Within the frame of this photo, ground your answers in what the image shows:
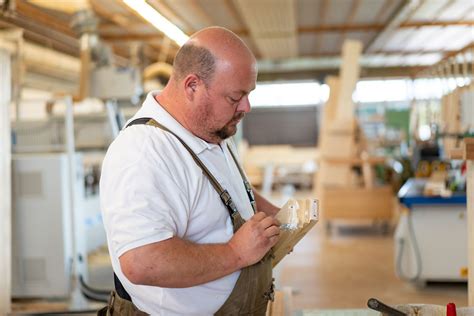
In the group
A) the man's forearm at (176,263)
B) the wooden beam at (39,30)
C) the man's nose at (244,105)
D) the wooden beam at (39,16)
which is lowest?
the man's forearm at (176,263)

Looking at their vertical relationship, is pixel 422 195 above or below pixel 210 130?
below

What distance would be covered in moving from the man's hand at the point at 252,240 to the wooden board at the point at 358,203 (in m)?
6.83

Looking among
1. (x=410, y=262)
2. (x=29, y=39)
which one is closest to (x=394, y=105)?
(x=29, y=39)

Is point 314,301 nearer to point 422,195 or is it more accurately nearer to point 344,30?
point 422,195

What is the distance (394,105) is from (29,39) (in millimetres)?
10954

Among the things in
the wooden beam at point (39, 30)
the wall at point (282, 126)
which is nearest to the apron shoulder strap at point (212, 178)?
the wooden beam at point (39, 30)

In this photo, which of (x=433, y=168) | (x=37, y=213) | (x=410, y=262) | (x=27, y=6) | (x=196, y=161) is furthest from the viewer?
(x=27, y=6)

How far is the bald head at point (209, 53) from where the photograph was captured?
161 centimetres

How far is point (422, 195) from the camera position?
519 centimetres

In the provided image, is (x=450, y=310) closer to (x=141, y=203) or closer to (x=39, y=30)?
(x=141, y=203)

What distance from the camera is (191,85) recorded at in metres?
1.66

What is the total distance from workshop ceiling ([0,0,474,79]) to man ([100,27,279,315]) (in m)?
4.92

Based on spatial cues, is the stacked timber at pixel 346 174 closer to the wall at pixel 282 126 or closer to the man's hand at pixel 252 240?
the man's hand at pixel 252 240

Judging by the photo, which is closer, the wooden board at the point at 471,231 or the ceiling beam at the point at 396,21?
the wooden board at the point at 471,231
